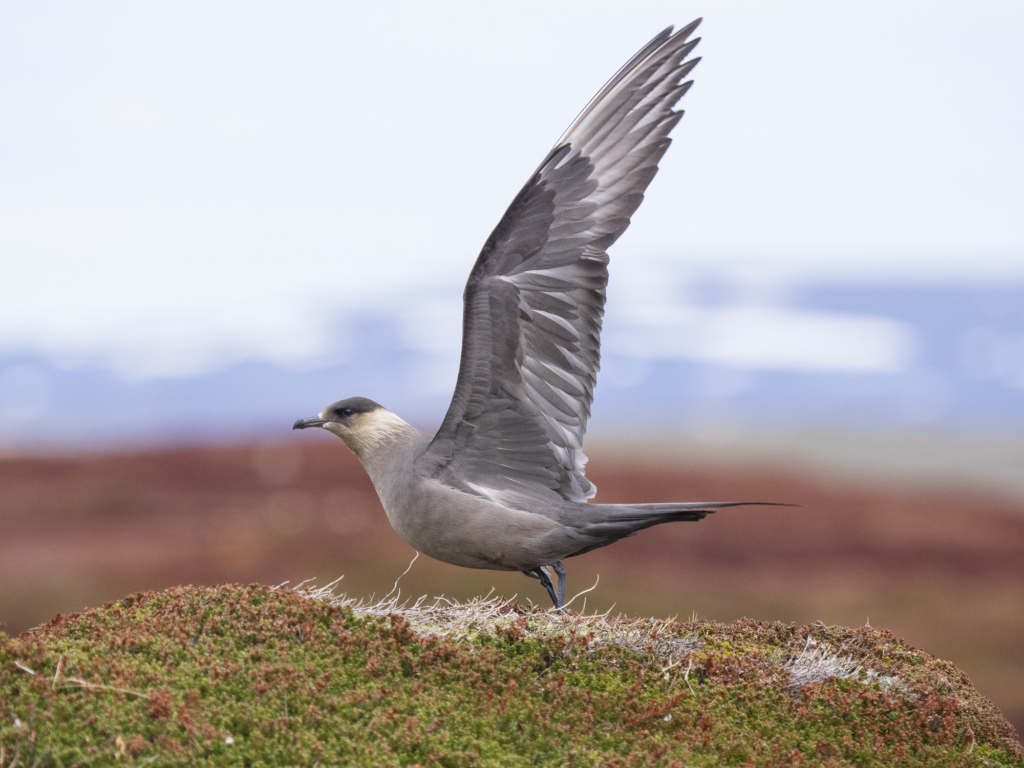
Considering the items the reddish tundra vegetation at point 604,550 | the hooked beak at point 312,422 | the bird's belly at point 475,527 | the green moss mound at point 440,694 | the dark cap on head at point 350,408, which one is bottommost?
the reddish tundra vegetation at point 604,550

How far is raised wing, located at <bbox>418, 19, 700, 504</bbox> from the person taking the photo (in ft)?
20.3

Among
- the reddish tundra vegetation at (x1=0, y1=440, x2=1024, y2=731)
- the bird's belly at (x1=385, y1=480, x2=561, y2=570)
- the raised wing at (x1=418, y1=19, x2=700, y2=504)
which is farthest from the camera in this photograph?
the reddish tundra vegetation at (x1=0, y1=440, x2=1024, y2=731)

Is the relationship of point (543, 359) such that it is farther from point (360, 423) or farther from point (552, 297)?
point (360, 423)

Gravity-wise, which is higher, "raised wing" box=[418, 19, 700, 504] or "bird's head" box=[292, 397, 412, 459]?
"raised wing" box=[418, 19, 700, 504]

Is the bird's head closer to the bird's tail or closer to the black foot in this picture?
the black foot

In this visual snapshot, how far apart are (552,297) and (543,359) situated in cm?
43

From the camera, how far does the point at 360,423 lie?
718 centimetres

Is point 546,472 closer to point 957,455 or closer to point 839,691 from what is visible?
point 839,691

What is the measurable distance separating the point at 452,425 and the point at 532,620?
138cm

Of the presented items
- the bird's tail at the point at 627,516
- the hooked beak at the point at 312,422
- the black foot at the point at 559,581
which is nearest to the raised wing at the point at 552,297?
the bird's tail at the point at 627,516

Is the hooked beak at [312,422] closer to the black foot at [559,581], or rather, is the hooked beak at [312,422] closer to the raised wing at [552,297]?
the raised wing at [552,297]

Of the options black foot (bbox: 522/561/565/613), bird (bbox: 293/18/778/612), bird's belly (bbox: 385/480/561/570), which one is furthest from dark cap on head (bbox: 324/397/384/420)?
black foot (bbox: 522/561/565/613)

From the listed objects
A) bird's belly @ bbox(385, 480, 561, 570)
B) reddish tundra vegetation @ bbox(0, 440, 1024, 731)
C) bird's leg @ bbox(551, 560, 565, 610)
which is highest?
bird's belly @ bbox(385, 480, 561, 570)

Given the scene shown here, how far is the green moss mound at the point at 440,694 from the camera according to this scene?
4188 mm
